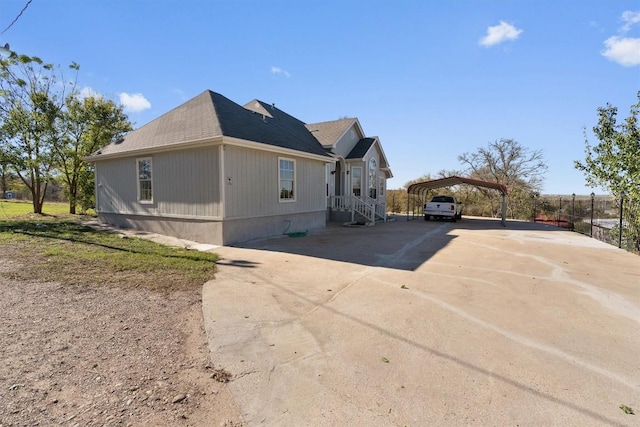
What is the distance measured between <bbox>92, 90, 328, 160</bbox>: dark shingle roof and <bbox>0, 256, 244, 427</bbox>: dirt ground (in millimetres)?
5816

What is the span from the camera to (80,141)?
727 inches

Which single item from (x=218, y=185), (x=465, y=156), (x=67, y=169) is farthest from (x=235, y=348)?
(x=465, y=156)

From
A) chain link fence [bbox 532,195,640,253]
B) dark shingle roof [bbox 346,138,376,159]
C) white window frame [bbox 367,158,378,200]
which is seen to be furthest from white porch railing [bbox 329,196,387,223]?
chain link fence [bbox 532,195,640,253]

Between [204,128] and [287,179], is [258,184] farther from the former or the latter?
[204,128]

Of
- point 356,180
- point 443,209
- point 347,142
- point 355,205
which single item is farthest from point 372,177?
point 443,209

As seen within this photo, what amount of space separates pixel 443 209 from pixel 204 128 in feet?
47.8

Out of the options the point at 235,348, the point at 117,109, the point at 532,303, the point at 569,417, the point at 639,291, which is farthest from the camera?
the point at 117,109

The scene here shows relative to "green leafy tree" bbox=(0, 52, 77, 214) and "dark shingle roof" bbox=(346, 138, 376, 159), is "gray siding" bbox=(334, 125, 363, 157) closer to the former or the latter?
"dark shingle roof" bbox=(346, 138, 376, 159)

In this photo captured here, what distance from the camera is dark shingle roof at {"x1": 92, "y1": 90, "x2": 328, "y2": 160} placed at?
31.8ft

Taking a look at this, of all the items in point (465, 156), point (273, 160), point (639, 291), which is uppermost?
point (465, 156)

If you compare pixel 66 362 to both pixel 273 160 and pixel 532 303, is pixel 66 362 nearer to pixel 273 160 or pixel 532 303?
pixel 532 303

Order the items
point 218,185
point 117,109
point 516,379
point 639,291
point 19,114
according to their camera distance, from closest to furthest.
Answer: point 516,379 < point 639,291 < point 218,185 < point 19,114 < point 117,109

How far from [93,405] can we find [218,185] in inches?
284

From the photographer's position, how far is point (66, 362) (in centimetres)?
288
